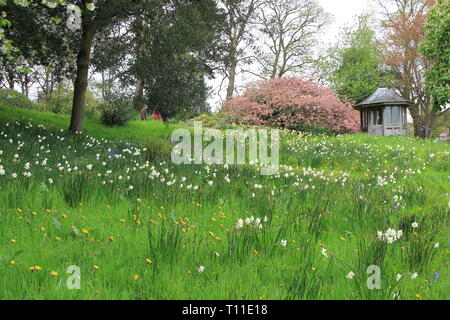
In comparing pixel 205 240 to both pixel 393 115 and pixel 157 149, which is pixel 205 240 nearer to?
pixel 157 149

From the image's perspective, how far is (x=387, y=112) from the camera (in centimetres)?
2819

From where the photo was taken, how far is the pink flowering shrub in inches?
978

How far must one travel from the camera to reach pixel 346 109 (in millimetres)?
27297

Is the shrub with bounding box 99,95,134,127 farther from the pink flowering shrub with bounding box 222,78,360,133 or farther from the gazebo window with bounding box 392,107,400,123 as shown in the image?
the gazebo window with bounding box 392,107,400,123

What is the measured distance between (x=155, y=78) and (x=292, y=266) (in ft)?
41.9

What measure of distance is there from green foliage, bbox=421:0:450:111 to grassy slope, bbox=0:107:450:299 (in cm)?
1711

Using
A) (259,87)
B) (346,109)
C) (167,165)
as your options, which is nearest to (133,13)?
(167,165)

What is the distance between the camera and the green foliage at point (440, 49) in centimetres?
2073

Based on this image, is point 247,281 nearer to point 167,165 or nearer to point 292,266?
point 292,266

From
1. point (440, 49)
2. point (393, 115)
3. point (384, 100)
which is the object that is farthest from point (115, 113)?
point (393, 115)

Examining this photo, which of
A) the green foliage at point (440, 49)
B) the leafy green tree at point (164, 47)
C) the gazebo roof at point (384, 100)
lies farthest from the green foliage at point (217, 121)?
the green foliage at point (440, 49)

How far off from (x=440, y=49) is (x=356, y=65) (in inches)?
566

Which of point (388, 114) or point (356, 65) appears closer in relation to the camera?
point (388, 114)

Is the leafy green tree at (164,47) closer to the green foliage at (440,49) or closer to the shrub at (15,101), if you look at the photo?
the shrub at (15,101)
